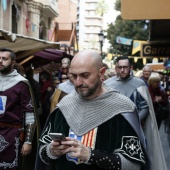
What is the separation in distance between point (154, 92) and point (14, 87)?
14.9 ft

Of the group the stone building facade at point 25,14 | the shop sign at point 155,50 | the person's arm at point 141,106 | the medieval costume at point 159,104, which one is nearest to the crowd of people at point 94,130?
the person's arm at point 141,106

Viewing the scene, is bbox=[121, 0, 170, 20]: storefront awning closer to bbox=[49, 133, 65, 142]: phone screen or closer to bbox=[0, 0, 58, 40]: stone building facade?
bbox=[49, 133, 65, 142]: phone screen

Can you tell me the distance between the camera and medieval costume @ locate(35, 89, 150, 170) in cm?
273

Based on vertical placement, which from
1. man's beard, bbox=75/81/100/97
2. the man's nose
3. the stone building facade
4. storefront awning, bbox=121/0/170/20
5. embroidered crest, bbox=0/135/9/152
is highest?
the stone building facade

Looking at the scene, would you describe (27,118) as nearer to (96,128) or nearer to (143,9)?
(143,9)

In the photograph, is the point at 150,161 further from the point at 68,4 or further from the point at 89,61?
the point at 68,4

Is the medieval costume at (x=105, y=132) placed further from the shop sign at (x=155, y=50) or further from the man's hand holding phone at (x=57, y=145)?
the shop sign at (x=155, y=50)

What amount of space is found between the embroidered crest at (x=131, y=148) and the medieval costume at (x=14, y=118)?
95.9 inches

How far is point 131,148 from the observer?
9.05 ft

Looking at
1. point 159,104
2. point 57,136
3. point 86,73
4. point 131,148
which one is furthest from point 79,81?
point 159,104

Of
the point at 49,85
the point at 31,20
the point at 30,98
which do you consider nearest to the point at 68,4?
the point at 31,20

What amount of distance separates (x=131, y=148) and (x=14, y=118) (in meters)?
2.49

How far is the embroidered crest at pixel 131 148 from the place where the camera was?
108 inches

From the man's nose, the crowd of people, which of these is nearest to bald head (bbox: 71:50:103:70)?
the crowd of people
